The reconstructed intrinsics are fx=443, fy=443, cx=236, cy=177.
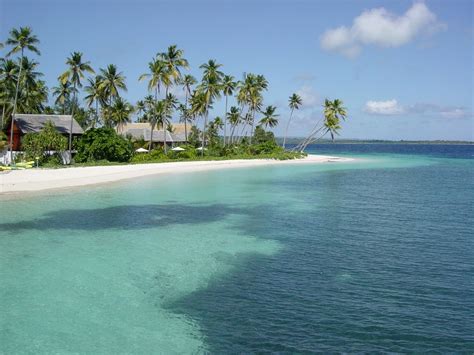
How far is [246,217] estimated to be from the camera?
22641 mm

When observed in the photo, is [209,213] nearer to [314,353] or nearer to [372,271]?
[372,271]

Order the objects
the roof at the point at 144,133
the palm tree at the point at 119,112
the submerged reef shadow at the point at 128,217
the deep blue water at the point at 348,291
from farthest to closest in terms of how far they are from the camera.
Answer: the roof at the point at 144,133 < the palm tree at the point at 119,112 < the submerged reef shadow at the point at 128,217 < the deep blue water at the point at 348,291

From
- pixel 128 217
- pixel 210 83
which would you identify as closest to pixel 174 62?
pixel 210 83

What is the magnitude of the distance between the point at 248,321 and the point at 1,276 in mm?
7717

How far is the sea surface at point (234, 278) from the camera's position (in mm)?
9062

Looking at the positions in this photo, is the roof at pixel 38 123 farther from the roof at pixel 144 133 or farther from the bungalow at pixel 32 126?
the roof at pixel 144 133

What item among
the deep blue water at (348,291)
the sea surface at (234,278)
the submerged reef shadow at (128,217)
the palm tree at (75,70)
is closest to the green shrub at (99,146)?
the palm tree at (75,70)

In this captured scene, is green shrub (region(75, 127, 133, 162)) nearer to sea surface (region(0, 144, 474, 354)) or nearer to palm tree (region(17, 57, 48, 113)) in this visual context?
palm tree (region(17, 57, 48, 113))

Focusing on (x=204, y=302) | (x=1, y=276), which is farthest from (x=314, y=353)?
(x=1, y=276)

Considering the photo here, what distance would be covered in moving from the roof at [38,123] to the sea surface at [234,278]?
23086 mm

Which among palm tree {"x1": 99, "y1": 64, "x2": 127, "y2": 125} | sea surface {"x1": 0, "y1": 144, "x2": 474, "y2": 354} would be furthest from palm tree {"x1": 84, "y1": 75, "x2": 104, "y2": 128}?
sea surface {"x1": 0, "y1": 144, "x2": 474, "y2": 354}

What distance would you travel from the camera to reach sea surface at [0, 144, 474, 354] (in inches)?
357

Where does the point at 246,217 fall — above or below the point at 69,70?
below

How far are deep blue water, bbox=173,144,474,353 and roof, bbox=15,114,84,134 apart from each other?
3359 cm
